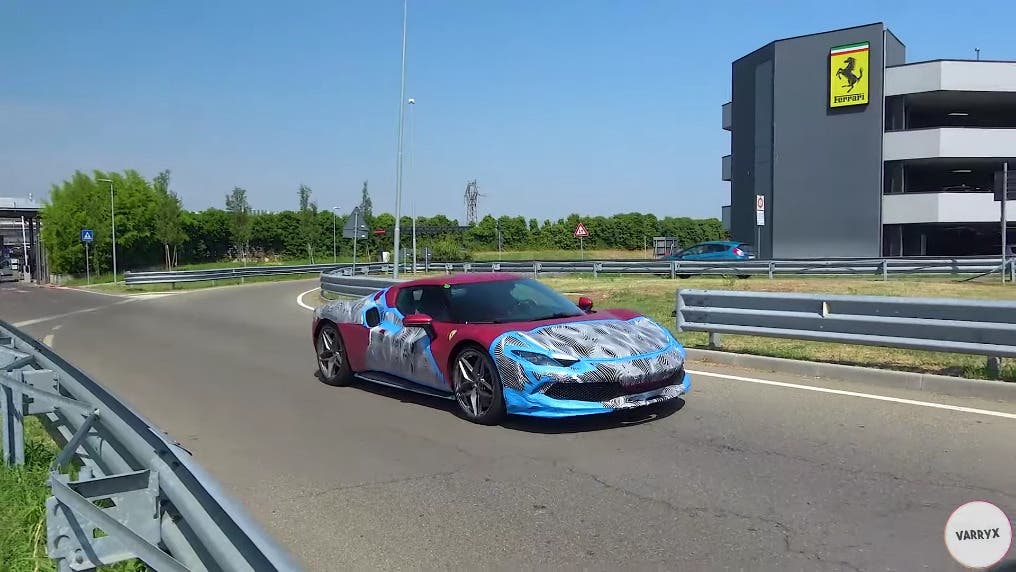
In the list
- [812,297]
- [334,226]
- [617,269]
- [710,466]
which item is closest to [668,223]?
[334,226]

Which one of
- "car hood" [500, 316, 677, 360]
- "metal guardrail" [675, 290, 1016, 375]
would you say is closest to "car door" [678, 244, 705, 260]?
"metal guardrail" [675, 290, 1016, 375]

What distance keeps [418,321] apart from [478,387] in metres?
0.97

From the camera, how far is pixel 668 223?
72.6 metres

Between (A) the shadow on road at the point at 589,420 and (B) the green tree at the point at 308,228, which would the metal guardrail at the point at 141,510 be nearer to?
(A) the shadow on road at the point at 589,420

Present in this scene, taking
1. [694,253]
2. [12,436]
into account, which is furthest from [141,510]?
[694,253]

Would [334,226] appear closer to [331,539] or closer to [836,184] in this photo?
[836,184]

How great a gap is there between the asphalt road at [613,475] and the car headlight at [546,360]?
606 millimetres

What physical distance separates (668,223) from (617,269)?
42.9 metres

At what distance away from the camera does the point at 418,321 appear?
7.52 meters

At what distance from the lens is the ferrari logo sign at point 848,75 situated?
36875mm

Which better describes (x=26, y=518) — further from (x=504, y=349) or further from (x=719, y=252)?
(x=719, y=252)

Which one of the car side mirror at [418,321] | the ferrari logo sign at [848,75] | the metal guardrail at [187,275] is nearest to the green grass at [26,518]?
the car side mirror at [418,321]

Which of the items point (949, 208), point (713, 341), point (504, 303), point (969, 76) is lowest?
point (713, 341)

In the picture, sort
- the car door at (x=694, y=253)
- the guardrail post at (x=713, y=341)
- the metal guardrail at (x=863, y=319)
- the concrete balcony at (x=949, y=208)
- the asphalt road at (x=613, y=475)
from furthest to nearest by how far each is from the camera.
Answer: the concrete balcony at (x=949, y=208) → the car door at (x=694, y=253) → the guardrail post at (x=713, y=341) → the metal guardrail at (x=863, y=319) → the asphalt road at (x=613, y=475)
